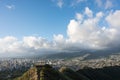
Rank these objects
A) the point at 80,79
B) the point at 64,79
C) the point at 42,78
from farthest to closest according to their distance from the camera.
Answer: the point at 80,79, the point at 64,79, the point at 42,78

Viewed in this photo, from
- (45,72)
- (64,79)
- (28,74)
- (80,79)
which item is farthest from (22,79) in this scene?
(80,79)

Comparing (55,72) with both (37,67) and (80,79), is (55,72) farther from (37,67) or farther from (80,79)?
(80,79)

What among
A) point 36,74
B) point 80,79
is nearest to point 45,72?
point 36,74

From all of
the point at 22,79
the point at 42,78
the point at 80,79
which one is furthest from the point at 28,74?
the point at 80,79

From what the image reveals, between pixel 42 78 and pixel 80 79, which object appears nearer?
pixel 42 78

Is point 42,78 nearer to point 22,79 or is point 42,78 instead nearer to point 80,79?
point 22,79

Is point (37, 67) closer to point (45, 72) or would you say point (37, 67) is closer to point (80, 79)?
point (45, 72)

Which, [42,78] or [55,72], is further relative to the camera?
[55,72]

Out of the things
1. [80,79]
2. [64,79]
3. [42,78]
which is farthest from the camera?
[80,79]
